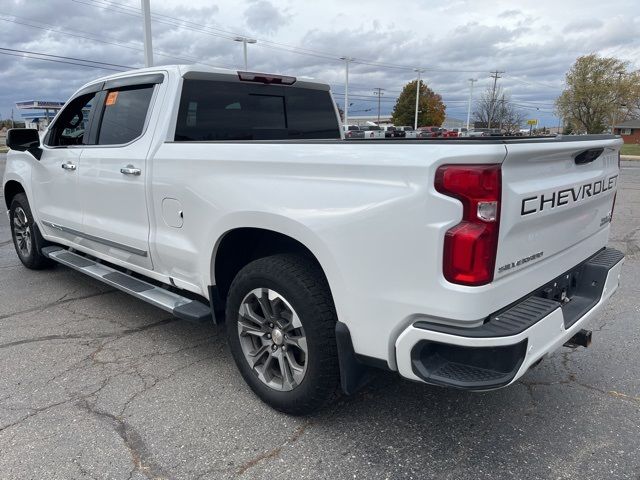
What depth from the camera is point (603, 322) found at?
14.3ft

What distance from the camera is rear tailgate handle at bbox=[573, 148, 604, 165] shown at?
2.63 metres

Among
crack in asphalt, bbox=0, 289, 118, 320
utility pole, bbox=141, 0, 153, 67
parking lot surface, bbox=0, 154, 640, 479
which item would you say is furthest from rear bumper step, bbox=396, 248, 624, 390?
utility pole, bbox=141, 0, 153, 67

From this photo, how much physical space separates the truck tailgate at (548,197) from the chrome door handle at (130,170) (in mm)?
2481

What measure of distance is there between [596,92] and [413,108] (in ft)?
85.2

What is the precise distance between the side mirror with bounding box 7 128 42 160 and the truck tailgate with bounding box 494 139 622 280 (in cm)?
468

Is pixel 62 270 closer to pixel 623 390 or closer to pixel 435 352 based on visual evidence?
pixel 435 352

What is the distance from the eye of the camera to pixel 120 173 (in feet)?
12.4

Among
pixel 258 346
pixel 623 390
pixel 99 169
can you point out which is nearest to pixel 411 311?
pixel 258 346

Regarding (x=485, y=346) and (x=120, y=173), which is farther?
(x=120, y=173)

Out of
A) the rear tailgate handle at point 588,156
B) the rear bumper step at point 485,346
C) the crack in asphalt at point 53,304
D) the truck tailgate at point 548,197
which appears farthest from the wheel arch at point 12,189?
the rear tailgate handle at point 588,156

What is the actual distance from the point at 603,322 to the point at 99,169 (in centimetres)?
427

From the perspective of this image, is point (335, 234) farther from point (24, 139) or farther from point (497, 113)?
point (497, 113)

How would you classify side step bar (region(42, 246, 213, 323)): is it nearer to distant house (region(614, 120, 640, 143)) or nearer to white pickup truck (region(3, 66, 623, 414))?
white pickup truck (region(3, 66, 623, 414))

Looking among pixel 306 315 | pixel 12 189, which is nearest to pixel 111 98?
pixel 12 189
